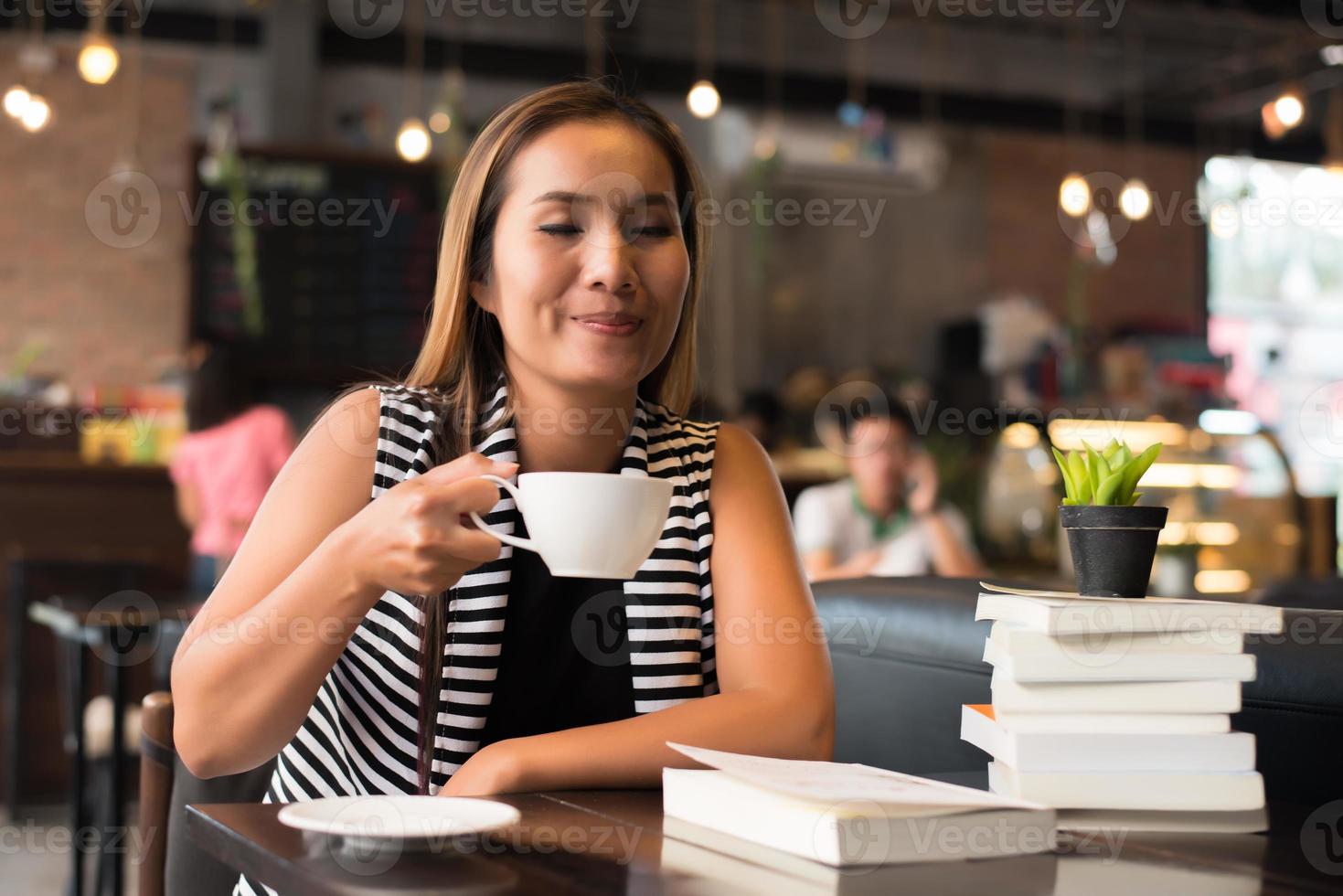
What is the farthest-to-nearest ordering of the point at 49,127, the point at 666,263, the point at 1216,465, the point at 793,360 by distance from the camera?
the point at 793,360, the point at 49,127, the point at 1216,465, the point at 666,263

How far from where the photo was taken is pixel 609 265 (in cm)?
136

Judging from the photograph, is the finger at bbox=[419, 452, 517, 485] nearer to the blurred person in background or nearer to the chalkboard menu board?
the blurred person in background

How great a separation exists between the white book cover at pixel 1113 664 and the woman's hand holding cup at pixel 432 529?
1.33 ft

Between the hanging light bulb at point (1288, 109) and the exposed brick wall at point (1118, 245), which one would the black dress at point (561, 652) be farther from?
the exposed brick wall at point (1118, 245)

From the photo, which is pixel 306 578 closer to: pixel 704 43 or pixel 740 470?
pixel 740 470

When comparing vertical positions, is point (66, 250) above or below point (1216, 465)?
above

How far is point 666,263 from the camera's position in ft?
4.64

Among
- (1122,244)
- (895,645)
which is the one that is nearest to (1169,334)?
(1122,244)

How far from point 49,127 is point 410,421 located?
6641mm

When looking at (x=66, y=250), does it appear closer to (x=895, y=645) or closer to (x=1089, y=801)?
(x=895, y=645)

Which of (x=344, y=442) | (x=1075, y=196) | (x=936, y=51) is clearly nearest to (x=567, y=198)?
(x=344, y=442)

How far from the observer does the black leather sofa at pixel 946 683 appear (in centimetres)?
138

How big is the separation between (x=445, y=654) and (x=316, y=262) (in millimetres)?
5331

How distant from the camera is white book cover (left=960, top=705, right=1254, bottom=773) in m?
1.05
